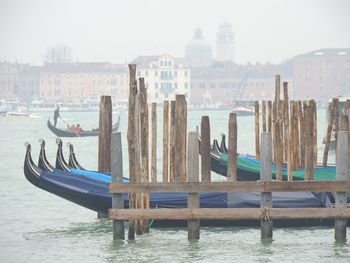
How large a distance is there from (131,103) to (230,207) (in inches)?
56.1

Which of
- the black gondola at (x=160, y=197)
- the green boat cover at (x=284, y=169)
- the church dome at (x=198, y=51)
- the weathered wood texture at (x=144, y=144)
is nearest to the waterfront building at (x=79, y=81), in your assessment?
the church dome at (x=198, y=51)

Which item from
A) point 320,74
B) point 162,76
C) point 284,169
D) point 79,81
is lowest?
point 284,169

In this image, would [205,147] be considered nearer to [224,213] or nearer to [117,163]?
[224,213]

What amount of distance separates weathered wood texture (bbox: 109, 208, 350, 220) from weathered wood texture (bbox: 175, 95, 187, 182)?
59 cm

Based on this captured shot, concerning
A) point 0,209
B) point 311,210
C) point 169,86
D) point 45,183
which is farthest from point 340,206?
point 169,86

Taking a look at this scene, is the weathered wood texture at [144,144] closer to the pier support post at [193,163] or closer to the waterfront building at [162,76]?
the pier support post at [193,163]

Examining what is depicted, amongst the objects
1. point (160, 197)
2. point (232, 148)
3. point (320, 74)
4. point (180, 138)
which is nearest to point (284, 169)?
point (232, 148)

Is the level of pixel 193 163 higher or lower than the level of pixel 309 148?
lower

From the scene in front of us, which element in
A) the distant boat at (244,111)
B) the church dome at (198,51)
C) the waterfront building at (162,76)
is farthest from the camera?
the church dome at (198,51)

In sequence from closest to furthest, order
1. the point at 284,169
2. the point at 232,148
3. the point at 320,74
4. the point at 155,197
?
the point at 232,148 < the point at 155,197 < the point at 284,169 < the point at 320,74

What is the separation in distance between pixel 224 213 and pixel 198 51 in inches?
6451

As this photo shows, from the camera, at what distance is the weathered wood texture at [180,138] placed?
11.1m

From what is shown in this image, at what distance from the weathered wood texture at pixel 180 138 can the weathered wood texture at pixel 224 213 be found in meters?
0.59

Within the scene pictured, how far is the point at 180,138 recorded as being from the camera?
1118 centimetres
